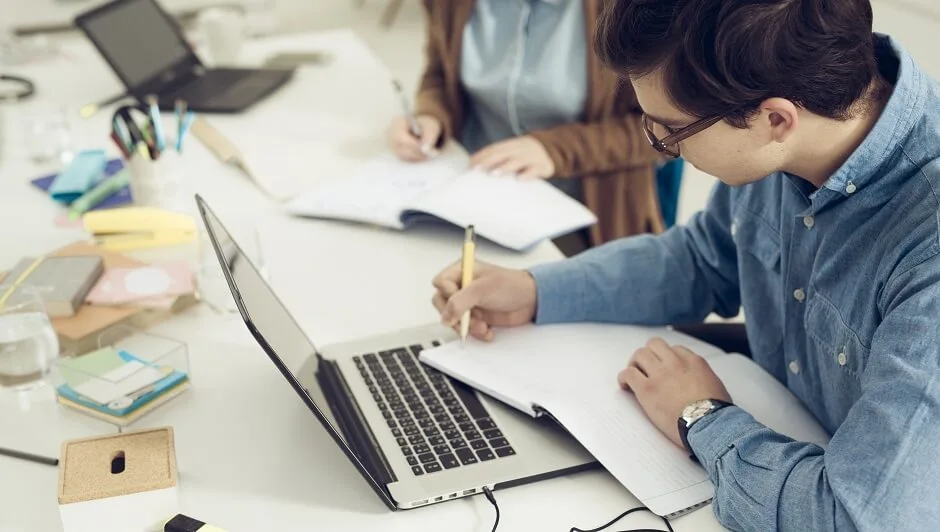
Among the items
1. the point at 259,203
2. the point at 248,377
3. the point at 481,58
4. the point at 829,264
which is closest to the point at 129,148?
the point at 259,203

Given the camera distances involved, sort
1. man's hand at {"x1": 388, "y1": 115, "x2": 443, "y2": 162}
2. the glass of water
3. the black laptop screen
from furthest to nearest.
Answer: the black laptop screen < man's hand at {"x1": 388, "y1": 115, "x2": 443, "y2": 162} < the glass of water

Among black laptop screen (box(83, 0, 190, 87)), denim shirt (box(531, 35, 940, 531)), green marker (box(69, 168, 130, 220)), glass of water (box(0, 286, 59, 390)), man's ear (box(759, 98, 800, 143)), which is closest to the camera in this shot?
denim shirt (box(531, 35, 940, 531))

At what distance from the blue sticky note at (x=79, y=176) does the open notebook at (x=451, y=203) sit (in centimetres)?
36

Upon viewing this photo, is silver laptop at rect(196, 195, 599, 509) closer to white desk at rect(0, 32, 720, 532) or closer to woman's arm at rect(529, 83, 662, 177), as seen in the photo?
white desk at rect(0, 32, 720, 532)

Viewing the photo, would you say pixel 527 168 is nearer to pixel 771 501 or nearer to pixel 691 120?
pixel 691 120

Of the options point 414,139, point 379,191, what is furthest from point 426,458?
point 414,139

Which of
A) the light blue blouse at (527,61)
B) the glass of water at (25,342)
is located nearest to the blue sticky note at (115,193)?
the glass of water at (25,342)

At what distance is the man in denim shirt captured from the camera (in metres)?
0.89

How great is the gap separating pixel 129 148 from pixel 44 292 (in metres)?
0.38

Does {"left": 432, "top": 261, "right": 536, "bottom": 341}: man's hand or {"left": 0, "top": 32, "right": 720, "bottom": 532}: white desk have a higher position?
{"left": 432, "top": 261, "right": 536, "bottom": 341}: man's hand

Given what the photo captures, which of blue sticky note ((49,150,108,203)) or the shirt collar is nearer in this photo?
the shirt collar

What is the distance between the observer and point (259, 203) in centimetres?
176

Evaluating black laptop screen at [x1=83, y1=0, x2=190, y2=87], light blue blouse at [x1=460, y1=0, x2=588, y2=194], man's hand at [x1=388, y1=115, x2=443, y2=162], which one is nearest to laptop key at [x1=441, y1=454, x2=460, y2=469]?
man's hand at [x1=388, y1=115, x2=443, y2=162]

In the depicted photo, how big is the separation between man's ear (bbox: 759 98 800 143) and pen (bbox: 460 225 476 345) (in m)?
0.45
